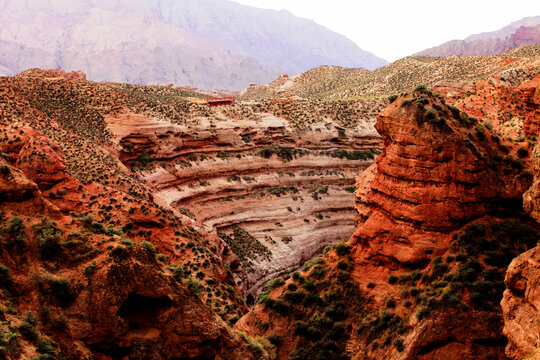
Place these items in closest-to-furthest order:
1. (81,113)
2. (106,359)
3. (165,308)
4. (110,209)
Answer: (106,359), (165,308), (110,209), (81,113)

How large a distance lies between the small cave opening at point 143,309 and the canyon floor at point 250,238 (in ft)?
0.21

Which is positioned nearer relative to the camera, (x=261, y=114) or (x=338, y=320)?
(x=338, y=320)

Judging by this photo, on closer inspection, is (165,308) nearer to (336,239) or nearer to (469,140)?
(469,140)

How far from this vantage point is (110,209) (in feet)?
125

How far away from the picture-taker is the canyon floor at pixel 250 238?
765 inches

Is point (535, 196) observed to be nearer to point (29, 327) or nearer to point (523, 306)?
point (523, 306)

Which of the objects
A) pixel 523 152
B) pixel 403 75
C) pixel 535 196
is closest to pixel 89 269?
pixel 535 196

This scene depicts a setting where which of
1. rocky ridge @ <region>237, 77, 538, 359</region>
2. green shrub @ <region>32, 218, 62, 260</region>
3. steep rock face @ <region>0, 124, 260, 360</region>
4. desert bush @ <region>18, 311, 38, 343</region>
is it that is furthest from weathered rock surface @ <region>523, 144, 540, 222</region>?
green shrub @ <region>32, 218, 62, 260</region>

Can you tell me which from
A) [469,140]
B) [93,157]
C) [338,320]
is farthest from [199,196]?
[469,140]

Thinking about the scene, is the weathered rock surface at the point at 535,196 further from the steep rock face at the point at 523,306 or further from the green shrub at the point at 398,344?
the green shrub at the point at 398,344

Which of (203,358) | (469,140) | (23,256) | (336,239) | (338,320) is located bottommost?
(336,239)

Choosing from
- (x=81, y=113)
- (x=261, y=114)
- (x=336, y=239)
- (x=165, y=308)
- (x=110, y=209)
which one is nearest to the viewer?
(x=165, y=308)

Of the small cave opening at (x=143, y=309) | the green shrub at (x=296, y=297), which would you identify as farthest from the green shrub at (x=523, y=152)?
the small cave opening at (x=143, y=309)

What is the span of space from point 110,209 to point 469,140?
2815 centimetres
